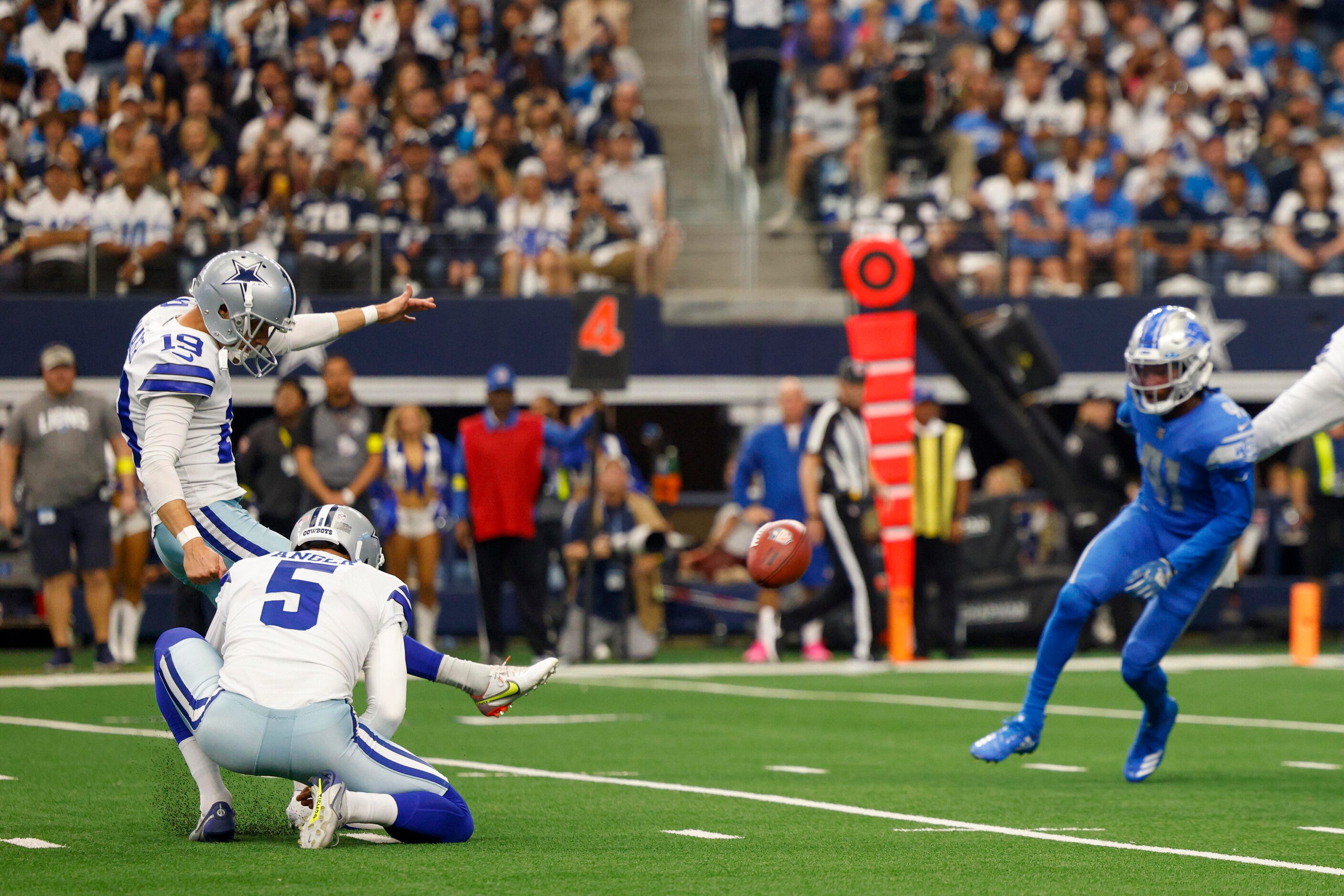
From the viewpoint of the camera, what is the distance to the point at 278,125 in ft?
63.8

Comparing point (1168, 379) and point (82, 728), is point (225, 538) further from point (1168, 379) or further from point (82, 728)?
point (1168, 379)

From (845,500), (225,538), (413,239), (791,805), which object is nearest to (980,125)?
(413,239)

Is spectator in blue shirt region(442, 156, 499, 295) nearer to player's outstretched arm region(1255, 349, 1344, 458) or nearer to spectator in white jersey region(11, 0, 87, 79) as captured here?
spectator in white jersey region(11, 0, 87, 79)

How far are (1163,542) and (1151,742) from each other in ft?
2.73

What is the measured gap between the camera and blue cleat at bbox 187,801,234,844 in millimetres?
6285

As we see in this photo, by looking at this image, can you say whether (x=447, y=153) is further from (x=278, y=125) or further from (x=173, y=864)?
(x=173, y=864)

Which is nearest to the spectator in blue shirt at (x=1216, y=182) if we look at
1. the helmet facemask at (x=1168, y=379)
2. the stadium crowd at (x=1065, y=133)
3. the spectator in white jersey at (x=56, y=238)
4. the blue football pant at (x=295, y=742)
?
the stadium crowd at (x=1065, y=133)

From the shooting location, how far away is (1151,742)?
8391 mm

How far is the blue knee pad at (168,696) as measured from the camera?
6.30 meters

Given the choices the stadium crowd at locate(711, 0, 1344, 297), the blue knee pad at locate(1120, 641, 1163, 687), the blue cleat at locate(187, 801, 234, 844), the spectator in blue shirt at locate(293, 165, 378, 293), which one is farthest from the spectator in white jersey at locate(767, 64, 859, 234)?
the blue cleat at locate(187, 801, 234, 844)

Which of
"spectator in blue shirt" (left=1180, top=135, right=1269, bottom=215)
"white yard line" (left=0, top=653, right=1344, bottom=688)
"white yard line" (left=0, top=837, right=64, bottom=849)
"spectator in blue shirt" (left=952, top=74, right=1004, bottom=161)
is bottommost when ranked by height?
"white yard line" (left=0, top=653, right=1344, bottom=688)

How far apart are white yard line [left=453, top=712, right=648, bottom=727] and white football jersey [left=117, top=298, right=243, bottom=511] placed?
3511 mm

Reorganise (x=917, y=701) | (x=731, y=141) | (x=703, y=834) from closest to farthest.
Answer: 1. (x=703, y=834)
2. (x=917, y=701)
3. (x=731, y=141)

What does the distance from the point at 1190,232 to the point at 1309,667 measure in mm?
5108
